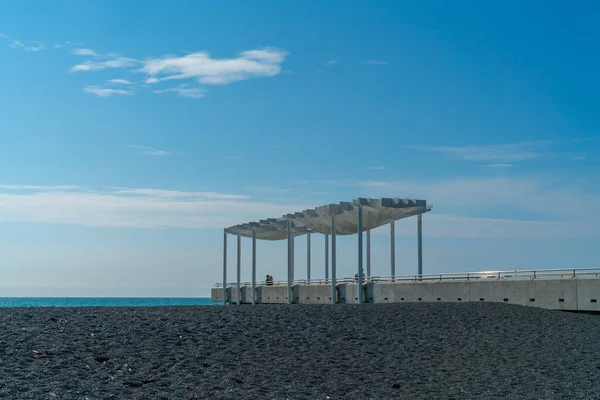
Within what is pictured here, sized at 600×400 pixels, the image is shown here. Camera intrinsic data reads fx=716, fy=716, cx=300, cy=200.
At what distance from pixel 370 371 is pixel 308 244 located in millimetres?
39643

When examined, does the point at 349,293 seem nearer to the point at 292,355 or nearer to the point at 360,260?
the point at 360,260

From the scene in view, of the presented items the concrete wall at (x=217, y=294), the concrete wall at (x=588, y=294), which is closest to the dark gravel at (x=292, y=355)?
the concrete wall at (x=588, y=294)

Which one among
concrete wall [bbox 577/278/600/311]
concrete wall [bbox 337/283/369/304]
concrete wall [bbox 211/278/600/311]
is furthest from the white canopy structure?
concrete wall [bbox 577/278/600/311]

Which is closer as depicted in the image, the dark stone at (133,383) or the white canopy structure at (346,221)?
the dark stone at (133,383)

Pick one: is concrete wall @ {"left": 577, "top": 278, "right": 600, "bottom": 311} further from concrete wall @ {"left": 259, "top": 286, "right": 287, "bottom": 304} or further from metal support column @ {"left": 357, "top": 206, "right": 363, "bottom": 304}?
concrete wall @ {"left": 259, "top": 286, "right": 287, "bottom": 304}

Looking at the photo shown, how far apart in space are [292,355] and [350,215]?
22467mm

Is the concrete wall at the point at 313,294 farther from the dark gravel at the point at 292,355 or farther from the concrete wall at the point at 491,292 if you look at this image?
the dark gravel at the point at 292,355

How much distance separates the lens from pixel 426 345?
66.7 ft

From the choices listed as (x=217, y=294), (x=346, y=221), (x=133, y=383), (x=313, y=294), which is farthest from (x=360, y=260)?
(x=217, y=294)

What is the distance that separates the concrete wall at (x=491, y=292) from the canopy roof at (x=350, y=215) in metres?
4.00

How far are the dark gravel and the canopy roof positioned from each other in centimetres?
1333

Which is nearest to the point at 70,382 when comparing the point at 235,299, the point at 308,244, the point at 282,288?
the point at 282,288

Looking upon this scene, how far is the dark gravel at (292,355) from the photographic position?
49.6 ft

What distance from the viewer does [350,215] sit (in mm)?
40656
